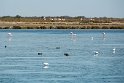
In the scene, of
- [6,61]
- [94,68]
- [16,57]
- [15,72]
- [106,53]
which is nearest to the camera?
[15,72]

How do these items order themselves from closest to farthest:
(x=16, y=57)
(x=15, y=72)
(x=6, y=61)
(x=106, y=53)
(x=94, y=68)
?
1. (x=15, y=72)
2. (x=94, y=68)
3. (x=6, y=61)
4. (x=16, y=57)
5. (x=106, y=53)

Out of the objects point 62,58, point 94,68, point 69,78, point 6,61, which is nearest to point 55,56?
point 62,58

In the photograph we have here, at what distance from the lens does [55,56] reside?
147 ft

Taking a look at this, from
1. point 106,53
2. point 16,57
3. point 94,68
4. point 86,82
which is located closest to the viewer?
point 86,82

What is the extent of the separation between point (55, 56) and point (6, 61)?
527 cm

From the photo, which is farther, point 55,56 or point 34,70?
point 55,56

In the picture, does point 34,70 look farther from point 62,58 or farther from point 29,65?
point 62,58

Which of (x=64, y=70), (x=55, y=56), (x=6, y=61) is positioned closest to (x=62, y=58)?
(x=55, y=56)

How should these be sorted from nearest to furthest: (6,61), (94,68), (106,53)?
(94,68) < (6,61) < (106,53)

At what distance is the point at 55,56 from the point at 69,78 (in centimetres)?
1311

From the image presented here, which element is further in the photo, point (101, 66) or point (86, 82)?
point (101, 66)

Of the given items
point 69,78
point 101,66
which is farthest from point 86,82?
point 101,66

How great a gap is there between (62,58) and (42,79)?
1195 centimetres

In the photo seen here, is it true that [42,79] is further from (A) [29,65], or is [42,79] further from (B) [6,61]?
(B) [6,61]
